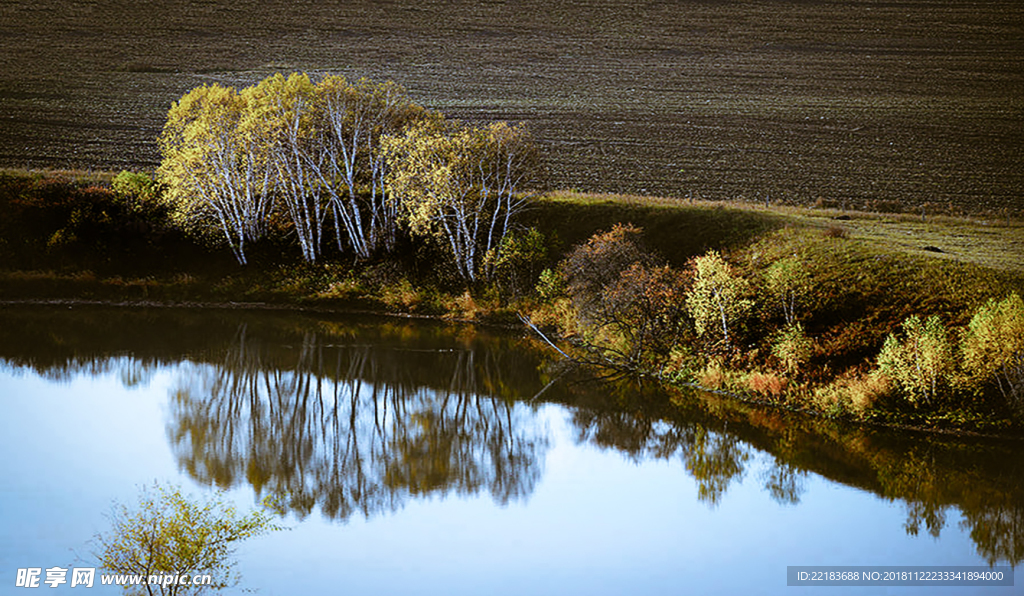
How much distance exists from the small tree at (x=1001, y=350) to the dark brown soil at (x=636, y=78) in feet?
93.9

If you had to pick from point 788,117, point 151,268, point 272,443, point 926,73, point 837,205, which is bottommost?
point 272,443

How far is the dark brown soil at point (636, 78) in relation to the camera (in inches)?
2458

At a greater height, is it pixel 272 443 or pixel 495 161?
pixel 495 161

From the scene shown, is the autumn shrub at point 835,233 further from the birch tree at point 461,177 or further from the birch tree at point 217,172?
the birch tree at point 217,172

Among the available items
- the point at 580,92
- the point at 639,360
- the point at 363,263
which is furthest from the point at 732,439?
the point at 580,92

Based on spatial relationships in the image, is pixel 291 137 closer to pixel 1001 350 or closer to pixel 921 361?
pixel 921 361

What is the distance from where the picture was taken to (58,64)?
277ft

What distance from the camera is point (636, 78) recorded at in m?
85.4

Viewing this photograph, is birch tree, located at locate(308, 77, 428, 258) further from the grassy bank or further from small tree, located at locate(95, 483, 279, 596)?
small tree, located at locate(95, 483, 279, 596)

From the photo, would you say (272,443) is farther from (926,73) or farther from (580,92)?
(926,73)

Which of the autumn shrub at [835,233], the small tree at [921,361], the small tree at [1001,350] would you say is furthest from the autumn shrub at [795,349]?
the autumn shrub at [835,233]

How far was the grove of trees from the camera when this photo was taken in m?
41.6

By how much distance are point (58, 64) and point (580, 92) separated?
51740 mm

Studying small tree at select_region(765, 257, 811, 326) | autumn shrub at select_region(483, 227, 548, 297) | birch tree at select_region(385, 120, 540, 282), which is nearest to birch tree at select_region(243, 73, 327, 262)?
birch tree at select_region(385, 120, 540, 282)
